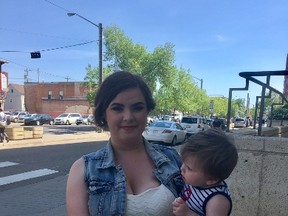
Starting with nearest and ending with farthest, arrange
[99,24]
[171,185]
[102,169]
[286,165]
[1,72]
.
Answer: [102,169], [171,185], [286,165], [99,24], [1,72]

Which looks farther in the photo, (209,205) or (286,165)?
(286,165)

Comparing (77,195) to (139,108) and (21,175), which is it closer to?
(139,108)

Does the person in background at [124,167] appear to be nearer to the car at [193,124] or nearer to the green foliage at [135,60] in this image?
the car at [193,124]

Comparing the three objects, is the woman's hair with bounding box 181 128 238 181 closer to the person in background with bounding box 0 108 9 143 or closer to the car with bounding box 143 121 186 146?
the person in background with bounding box 0 108 9 143

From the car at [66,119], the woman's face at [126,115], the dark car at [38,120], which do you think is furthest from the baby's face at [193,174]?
the car at [66,119]

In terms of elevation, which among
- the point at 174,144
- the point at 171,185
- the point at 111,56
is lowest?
the point at 174,144

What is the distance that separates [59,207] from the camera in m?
6.74

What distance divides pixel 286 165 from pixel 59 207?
4.70 m

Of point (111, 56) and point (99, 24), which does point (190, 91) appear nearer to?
point (111, 56)

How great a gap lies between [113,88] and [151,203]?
2.15ft

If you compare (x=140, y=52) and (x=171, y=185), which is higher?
(x=140, y=52)

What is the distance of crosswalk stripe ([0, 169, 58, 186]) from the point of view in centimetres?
897

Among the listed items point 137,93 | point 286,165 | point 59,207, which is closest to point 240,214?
point 286,165

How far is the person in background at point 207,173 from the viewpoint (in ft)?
5.83
